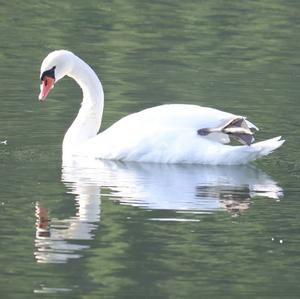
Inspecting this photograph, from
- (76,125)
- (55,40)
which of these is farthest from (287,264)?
(55,40)

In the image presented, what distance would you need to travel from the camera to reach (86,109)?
14211 millimetres

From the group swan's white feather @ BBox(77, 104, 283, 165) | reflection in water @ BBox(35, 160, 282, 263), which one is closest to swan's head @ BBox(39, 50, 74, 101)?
swan's white feather @ BBox(77, 104, 283, 165)

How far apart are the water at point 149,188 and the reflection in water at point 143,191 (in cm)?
1

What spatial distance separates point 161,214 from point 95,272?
65.3 inches

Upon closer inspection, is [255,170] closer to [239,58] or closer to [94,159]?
[94,159]

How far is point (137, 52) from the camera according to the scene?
65.6ft

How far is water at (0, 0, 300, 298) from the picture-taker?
30.9ft

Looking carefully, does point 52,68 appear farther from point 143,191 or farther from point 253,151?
point 143,191

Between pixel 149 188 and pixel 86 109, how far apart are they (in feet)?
7.63

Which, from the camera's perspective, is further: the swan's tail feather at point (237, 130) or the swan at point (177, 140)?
the swan at point (177, 140)

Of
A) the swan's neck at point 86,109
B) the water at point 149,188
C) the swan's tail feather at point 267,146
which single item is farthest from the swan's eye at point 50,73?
the swan's tail feather at point 267,146

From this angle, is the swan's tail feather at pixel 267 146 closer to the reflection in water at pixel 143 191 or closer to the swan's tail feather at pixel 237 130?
the swan's tail feather at pixel 237 130

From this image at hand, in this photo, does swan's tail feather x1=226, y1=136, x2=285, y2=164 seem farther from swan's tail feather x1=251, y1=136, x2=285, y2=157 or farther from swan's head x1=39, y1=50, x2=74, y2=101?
swan's head x1=39, y1=50, x2=74, y2=101

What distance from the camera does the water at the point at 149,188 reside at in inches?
371
